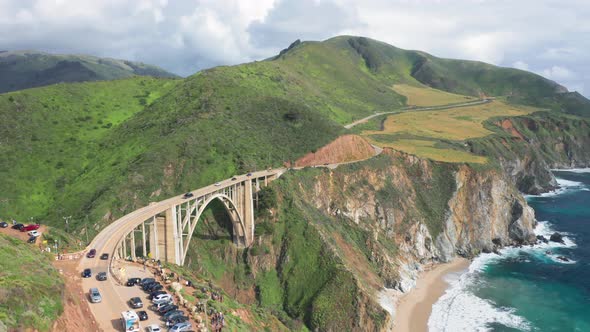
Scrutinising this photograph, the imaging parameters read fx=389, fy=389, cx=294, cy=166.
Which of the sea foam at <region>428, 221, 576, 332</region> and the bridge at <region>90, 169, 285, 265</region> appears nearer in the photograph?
the bridge at <region>90, 169, 285, 265</region>

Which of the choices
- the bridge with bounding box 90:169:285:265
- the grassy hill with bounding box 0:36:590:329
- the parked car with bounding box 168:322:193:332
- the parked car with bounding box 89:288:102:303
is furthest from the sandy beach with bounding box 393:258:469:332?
the parked car with bounding box 89:288:102:303

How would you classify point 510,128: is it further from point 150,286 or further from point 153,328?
point 153,328

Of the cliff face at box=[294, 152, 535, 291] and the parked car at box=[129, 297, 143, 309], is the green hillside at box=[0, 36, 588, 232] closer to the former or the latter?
the cliff face at box=[294, 152, 535, 291]

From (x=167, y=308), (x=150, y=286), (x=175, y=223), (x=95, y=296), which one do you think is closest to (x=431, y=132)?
(x=175, y=223)

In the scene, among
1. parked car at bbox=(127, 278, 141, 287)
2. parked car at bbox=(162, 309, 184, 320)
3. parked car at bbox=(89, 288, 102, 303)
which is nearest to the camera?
parked car at bbox=(162, 309, 184, 320)

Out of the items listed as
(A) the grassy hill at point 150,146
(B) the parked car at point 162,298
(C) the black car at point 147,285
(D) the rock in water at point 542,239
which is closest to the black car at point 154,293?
(B) the parked car at point 162,298

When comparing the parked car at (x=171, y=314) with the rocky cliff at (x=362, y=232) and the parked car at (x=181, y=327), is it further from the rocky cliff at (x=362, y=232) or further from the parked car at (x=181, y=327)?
the rocky cliff at (x=362, y=232)

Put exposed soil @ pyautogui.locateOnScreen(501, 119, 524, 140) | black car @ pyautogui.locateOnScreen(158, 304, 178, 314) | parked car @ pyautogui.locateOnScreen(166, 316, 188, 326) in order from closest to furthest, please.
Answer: parked car @ pyautogui.locateOnScreen(166, 316, 188, 326) < black car @ pyautogui.locateOnScreen(158, 304, 178, 314) < exposed soil @ pyautogui.locateOnScreen(501, 119, 524, 140)
